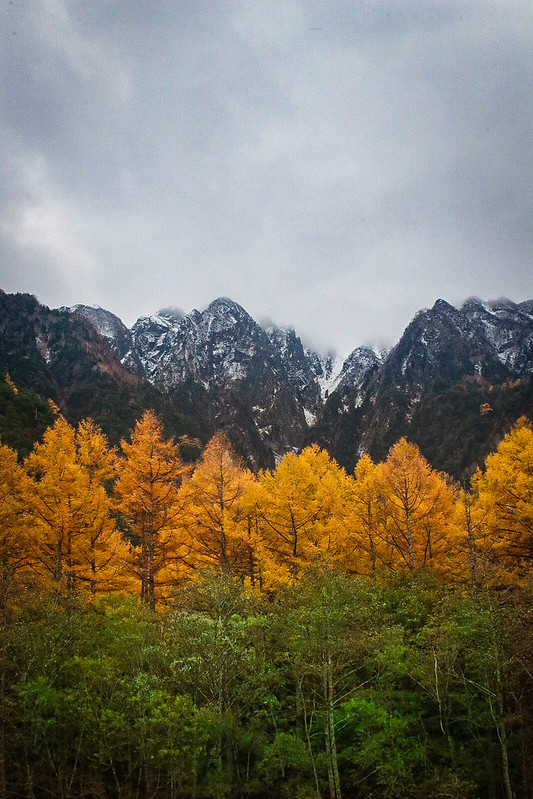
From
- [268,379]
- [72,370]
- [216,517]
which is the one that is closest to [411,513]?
[216,517]

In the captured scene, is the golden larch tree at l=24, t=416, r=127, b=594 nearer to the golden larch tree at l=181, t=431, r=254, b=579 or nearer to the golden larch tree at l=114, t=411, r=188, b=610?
the golden larch tree at l=114, t=411, r=188, b=610

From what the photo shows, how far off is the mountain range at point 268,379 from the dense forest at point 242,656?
3304 centimetres

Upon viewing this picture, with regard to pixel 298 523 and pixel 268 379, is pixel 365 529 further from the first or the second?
pixel 268 379

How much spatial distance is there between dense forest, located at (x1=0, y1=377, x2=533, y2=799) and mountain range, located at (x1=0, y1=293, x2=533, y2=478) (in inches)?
Answer: 1301

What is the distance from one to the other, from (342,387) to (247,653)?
6320 inches

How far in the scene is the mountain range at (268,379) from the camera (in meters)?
84.5

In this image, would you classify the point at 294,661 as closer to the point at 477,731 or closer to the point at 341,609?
the point at 341,609

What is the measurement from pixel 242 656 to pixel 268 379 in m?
158

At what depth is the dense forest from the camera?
11414 millimetres

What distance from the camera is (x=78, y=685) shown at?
A: 11.4 m

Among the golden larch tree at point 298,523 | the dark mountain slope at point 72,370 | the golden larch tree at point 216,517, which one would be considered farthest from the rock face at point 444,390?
the golden larch tree at point 216,517

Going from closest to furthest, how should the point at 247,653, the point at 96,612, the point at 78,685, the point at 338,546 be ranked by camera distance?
the point at 78,685 → the point at 247,653 → the point at 96,612 → the point at 338,546

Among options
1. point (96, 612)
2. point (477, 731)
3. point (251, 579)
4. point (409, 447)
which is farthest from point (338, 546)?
point (96, 612)

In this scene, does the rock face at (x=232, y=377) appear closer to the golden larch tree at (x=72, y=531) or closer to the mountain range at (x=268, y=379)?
the mountain range at (x=268, y=379)
